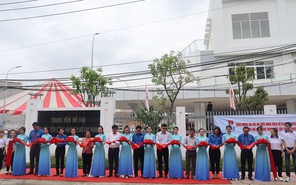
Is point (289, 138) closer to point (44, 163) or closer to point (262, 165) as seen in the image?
point (262, 165)

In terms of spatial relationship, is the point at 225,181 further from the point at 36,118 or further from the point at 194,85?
the point at 194,85

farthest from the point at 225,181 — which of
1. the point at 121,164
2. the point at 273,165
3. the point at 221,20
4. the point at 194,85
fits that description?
the point at 221,20

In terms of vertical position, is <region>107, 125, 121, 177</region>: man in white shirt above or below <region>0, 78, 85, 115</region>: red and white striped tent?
below

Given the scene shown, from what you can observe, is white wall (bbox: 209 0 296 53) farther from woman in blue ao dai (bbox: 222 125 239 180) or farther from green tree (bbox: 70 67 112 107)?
woman in blue ao dai (bbox: 222 125 239 180)

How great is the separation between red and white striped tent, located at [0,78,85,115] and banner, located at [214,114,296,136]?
26.2 ft

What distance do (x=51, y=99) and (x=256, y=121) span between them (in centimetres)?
1071

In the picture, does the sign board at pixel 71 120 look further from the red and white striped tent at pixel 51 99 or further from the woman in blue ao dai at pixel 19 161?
the woman in blue ao dai at pixel 19 161

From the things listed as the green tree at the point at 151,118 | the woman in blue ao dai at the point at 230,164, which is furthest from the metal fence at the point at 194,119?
the woman in blue ao dai at the point at 230,164

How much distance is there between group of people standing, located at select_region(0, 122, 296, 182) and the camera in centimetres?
649

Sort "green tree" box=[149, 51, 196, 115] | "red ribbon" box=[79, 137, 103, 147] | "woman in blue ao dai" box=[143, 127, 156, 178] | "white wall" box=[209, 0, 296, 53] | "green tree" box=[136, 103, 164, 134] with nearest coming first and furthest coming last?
"woman in blue ao dai" box=[143, 127, 156, 178]
"red ribbon" box=[79, 137, 103, 147]
"green tree" box=[136, 103, 164, 134]
"green tree" box=[149, 51, 196, 115]
"white wall" box=[209, 0, 296, 53]

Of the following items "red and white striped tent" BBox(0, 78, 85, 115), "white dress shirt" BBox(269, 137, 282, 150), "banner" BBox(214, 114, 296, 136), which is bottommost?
"white dress shirt" BBox(269, 137, 282, 150)

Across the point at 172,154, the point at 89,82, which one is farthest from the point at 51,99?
the point at 172,154

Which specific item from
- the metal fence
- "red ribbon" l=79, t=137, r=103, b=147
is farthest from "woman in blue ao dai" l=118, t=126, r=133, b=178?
the metal fence

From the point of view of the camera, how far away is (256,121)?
9484mm
